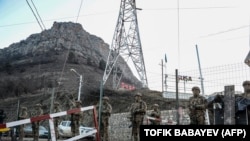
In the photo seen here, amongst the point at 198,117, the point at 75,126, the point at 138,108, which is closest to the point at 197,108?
the point at 198,117

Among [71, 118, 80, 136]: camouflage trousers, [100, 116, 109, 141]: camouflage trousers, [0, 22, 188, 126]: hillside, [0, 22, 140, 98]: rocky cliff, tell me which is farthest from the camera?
[0, 22, 140, 98]: rocky cliff

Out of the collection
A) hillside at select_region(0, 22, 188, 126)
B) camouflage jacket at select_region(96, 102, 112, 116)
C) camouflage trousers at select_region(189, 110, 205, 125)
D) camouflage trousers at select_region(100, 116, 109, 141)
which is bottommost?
camouflage trousers at select_region(100, 116, 109, 141)

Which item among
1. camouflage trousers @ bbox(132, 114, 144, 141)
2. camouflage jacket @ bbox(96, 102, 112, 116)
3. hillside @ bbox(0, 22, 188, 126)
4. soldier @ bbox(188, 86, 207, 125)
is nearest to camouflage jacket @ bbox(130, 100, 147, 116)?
camouflage trousers @ bbox(132, 114, 144, 141)

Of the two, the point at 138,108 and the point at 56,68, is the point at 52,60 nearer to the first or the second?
the point at 56,68

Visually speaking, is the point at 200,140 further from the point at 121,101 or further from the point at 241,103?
the point at 121,101

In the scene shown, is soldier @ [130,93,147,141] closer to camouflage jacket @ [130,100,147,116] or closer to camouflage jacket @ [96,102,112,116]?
camouflage jacket @ [130,100,147,116]

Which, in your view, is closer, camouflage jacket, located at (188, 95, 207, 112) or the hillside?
camouflage jacket, located at (188, 95, 207, 112)

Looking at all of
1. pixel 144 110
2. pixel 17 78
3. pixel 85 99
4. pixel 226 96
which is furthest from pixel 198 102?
pixel 17 78

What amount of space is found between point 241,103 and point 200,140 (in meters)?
4.39

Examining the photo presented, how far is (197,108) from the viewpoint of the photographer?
9.59m

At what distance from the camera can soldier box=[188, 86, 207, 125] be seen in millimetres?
9555

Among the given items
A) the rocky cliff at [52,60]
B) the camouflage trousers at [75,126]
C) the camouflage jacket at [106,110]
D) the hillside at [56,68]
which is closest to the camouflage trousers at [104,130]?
the camouflage jacket at [106,110]

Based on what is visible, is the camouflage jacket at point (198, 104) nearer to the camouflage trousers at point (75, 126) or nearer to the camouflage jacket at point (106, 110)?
the camouflage jacket at point (106, 110)

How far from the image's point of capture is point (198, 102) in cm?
960
